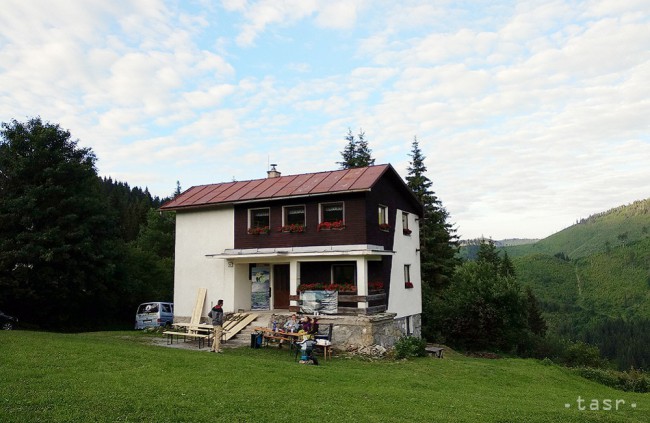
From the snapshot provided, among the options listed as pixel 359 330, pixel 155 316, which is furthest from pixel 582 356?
pixel 155 316

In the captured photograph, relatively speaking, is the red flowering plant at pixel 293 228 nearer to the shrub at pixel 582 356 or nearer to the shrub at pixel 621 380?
the shrub at pixel 621 380

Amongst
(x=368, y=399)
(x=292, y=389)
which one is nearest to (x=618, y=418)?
(x=368, y=399)

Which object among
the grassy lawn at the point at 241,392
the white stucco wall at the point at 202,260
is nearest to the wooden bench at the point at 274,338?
the grassy lawn at the point at 241,392

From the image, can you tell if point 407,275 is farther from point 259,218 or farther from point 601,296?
point 601,296

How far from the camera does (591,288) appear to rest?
11856 cm

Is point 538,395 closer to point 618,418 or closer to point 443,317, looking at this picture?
point 618,418

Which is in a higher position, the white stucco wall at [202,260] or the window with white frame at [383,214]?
the window with white frame at [383,214]

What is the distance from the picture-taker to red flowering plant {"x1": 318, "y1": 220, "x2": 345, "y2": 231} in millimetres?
21906

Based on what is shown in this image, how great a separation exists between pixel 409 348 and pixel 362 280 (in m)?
3.47

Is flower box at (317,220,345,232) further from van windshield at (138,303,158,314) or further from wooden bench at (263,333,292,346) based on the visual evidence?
van windshield at (138,303,158,314)

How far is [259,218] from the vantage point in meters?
24.7

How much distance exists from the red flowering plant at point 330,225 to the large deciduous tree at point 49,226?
1342 cm

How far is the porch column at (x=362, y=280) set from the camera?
2077cm

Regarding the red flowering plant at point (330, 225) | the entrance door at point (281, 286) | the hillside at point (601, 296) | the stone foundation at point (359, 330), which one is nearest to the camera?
the stone foundation at point (359, 330)
